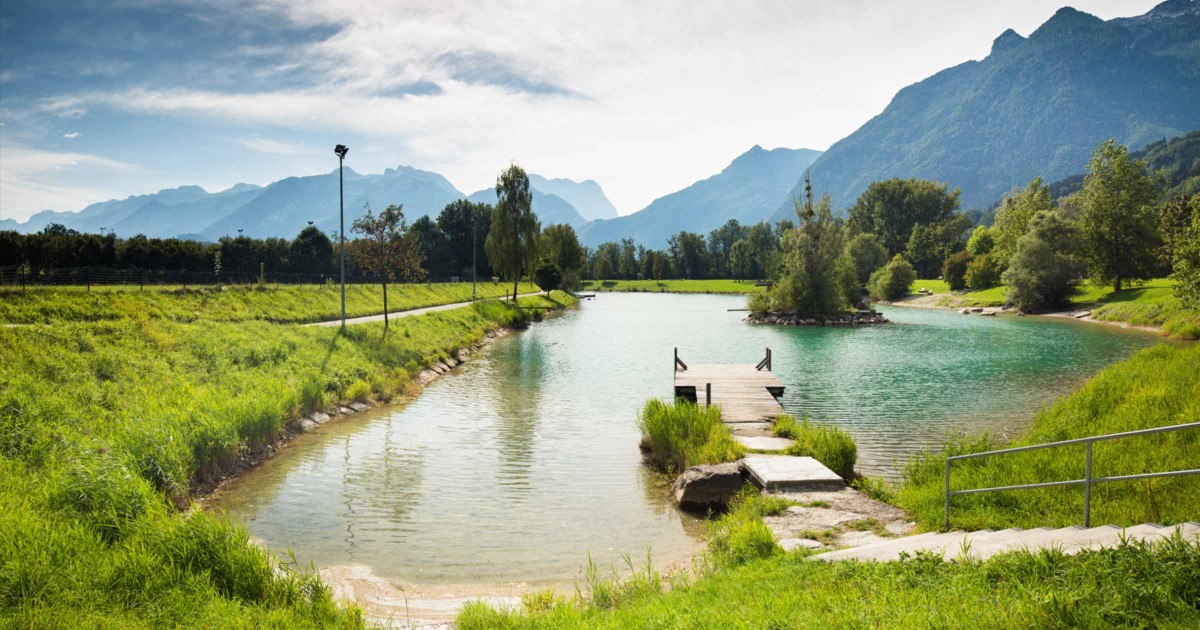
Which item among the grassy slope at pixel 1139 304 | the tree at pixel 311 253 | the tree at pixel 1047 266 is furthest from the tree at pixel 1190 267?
the tree at pixel 311 253

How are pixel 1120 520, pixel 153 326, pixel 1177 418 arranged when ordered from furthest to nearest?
pixel 153 326
pixel 1177 418
pixel 1120 520

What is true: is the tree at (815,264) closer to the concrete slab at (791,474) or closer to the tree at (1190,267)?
the tree at (1190,267)

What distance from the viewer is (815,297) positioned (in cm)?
6066

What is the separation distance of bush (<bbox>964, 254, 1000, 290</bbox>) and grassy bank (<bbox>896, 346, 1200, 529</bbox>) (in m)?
81.1

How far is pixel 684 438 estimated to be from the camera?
50.3 feet

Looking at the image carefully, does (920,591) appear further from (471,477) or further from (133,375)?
(133,375)

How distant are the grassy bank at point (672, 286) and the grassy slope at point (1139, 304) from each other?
5957 centimetres

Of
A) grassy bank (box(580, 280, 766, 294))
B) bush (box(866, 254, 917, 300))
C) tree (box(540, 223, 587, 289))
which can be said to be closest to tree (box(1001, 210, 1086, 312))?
bush (box(866, 254, 917, 300))

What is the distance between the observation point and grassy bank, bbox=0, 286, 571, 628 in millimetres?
6852

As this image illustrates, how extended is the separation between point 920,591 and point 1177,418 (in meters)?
9.42

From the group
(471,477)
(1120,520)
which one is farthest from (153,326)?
(1120,520)

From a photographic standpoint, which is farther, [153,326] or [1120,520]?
[153,326]

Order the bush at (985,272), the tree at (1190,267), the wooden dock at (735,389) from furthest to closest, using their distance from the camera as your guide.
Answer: the bush at (985,272), the tree at (1190,267), the wooden dock at (735,389)

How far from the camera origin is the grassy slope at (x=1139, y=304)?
42.3 meters
